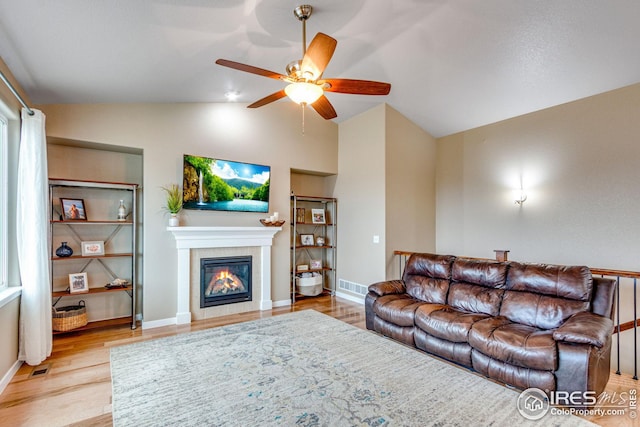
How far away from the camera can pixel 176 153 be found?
4.34m

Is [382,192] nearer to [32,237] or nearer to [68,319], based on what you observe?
[32,237]

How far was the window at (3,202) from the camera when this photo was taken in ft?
9.33

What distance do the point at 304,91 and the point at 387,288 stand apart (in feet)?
8.54

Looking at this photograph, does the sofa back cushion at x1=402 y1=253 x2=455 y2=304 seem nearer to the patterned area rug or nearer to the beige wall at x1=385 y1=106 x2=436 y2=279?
the patterned area rug

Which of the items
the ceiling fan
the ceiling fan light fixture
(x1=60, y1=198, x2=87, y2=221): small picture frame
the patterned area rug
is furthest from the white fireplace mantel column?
the ceiling fan light fixture

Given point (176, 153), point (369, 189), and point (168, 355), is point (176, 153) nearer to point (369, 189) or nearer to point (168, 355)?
point (168, 355)

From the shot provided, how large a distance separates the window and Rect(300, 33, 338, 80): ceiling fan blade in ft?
9.34

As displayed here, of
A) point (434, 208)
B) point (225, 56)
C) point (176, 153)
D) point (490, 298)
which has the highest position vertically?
point (225, 56)

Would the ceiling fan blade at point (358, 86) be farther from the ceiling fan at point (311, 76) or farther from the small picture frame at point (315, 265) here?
the small picture frame at point (315, 265)

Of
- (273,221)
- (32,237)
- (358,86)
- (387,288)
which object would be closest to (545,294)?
(387,288)

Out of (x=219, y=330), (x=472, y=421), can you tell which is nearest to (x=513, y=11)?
(x=472, y=421)

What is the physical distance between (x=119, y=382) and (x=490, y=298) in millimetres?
3611

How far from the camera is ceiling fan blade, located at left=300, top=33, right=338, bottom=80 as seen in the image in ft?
7.08

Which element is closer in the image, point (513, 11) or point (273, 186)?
point (513, 11)
